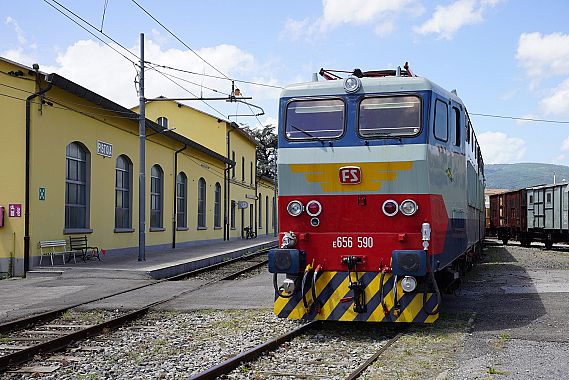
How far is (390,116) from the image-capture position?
30.6ft

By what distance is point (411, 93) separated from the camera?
926 centimetres

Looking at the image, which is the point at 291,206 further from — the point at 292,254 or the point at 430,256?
the point at 430,256

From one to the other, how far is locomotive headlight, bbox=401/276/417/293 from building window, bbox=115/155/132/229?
56.2ft

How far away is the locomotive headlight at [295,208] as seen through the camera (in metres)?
9.46

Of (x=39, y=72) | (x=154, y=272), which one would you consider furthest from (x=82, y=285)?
(x=39, y=72)

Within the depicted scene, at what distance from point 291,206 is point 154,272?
912cm

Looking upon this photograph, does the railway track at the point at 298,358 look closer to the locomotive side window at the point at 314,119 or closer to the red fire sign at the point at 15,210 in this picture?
the locomotive side window at the point at 314,119

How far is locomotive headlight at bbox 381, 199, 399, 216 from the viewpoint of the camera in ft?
29.8

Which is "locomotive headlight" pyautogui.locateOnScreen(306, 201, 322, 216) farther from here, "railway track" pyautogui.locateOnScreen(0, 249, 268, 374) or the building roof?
the building roof

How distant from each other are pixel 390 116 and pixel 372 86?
0.50 metres

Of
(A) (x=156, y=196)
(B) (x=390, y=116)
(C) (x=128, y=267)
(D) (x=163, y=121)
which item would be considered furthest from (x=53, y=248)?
(D) (x=163, y=121)

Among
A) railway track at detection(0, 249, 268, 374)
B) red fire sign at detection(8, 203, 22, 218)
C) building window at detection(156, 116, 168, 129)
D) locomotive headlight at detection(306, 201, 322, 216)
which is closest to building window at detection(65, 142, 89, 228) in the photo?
red fire sign at detection(8, 203, 22, 218)

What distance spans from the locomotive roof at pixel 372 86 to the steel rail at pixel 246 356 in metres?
3.28

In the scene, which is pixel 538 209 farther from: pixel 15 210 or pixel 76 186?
pixel 15 210
